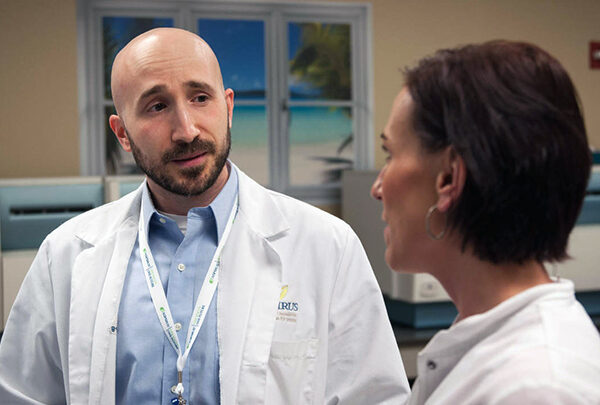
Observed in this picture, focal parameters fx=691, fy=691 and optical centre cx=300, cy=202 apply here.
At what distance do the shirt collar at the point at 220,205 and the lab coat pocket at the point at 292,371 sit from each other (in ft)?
0.88

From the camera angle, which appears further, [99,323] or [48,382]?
[48,382]

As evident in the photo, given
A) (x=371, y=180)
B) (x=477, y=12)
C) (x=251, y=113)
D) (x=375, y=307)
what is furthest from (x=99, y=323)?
(x=477, y=12)

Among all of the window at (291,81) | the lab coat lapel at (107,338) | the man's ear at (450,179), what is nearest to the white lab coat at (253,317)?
the lab coat lapel at (107,338)

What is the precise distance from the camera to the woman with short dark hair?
0.70m

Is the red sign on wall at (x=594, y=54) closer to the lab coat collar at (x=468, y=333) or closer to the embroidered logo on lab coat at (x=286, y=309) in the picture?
the embroidered logo on lab coat at (x=286, y=309)

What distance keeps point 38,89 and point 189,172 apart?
2151 mm

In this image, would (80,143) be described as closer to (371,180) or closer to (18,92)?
(18,92)

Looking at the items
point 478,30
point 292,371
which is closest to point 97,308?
point 292,371

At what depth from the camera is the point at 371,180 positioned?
331 cm

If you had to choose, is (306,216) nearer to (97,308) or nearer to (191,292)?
(191,292)

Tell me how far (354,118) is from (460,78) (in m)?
2.98

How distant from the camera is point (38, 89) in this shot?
3.24 m

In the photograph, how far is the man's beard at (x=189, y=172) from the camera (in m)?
1.39

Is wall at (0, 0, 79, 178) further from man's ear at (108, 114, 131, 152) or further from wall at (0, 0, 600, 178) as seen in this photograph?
man's ear at (108, 114, 131, 152)
